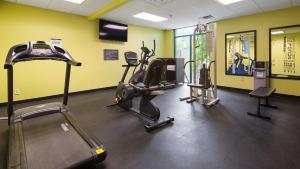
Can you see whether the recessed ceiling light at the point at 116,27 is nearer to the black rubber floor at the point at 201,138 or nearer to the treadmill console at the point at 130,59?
the treadmill console at the point at 130,59

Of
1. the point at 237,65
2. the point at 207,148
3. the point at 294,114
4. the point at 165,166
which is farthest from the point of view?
the point at 237,65

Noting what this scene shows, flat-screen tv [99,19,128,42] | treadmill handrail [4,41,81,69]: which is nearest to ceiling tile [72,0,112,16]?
flat-screen tv [99,19,128,42]

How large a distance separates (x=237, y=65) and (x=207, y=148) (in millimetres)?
4647

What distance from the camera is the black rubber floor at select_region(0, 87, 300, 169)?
197cm

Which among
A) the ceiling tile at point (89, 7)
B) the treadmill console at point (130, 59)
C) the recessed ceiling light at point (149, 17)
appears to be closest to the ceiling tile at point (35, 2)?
the ceiling tile at point (89, 7)

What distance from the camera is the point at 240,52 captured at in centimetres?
585

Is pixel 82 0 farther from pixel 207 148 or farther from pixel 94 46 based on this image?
pixel 207 148

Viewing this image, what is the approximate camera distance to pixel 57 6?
463 cm

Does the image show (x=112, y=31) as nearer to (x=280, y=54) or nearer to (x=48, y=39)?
(x=48, y=39)

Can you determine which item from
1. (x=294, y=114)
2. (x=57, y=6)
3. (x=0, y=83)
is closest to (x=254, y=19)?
(x=294, y=114)

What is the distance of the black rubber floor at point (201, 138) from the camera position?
197 cm

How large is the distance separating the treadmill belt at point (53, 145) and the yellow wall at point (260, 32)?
572 centimetres

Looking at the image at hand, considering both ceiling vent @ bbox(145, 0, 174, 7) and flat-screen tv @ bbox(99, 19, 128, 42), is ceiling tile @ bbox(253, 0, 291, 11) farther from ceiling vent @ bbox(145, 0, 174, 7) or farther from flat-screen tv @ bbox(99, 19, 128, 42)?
flat-screen tv @ bbox(99, 19, 128, 42)

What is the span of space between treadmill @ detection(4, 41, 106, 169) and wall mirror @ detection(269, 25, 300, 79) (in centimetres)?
568
